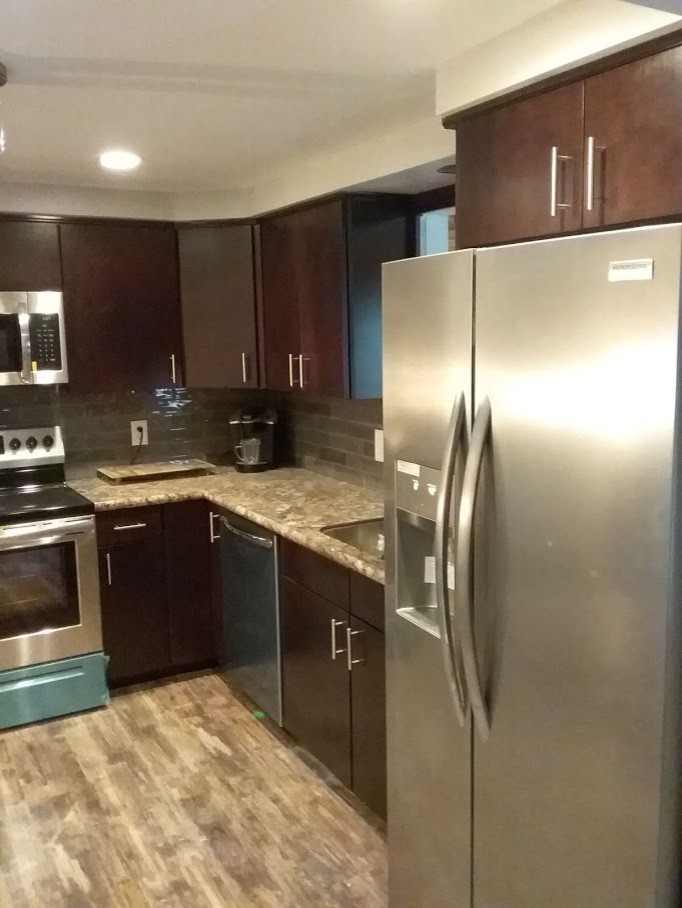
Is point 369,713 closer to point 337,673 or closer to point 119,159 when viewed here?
point 337,673

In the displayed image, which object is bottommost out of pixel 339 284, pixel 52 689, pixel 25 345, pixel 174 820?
pixel 174 820

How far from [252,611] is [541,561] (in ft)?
A: 6.40

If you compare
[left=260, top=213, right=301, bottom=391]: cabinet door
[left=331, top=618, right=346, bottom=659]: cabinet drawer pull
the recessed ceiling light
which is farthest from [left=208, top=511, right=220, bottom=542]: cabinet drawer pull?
the recessed ceiling light

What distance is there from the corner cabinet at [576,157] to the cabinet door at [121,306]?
6.84ft

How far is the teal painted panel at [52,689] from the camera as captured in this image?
3303 mm

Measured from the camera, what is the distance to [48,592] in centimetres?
337

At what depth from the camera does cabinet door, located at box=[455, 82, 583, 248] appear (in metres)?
1.75

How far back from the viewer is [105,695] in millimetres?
3492

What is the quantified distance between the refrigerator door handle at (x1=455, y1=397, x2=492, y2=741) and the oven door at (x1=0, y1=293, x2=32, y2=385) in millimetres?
2475

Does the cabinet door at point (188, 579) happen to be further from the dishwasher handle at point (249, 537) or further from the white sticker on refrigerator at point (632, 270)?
the white sticker on refrigerator at point (632, 270)

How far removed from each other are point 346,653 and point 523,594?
1157mm

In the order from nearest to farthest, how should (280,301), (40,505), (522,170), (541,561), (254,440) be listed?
(541,561) → (522,170) → (40,505) → (280,301) → (254,440)

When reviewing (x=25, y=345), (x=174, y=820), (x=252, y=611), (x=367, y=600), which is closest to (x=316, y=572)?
(x=367, y=600)

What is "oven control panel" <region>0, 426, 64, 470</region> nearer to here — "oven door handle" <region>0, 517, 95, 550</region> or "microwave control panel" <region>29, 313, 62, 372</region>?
"microwave control panel" <region>29, 313, 62, 372</region>
